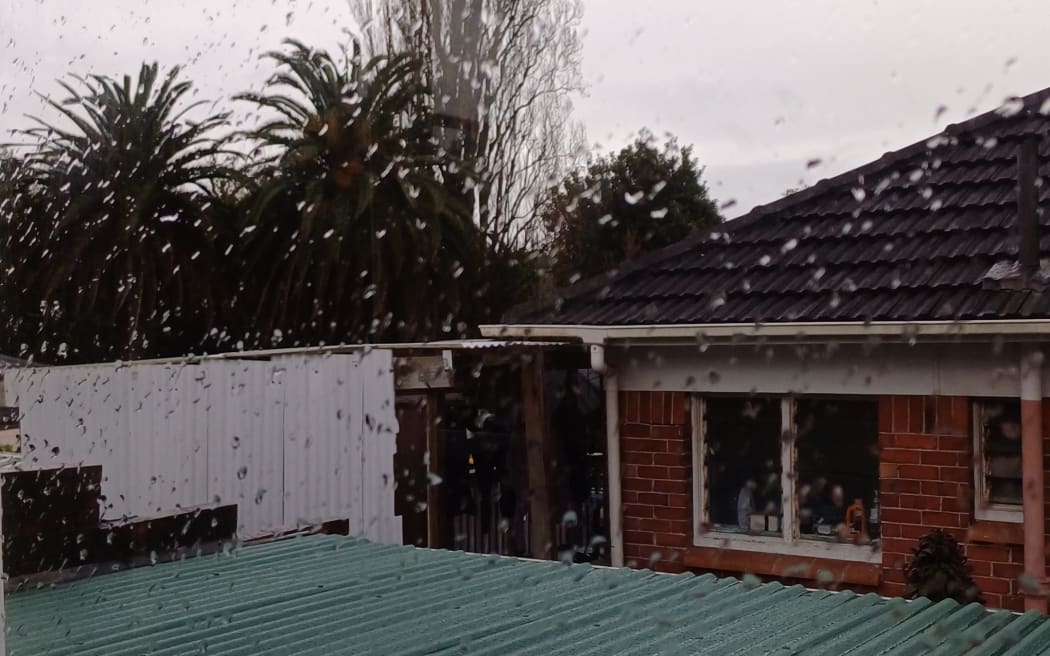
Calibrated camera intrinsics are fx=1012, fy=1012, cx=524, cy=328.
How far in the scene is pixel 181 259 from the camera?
44cm

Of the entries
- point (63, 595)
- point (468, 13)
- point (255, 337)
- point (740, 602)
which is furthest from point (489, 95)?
point (63, 595)

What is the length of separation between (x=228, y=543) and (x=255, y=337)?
189 millimetres

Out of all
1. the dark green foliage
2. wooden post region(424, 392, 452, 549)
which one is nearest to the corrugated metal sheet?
wooden post region(424, 392, 452, 549)

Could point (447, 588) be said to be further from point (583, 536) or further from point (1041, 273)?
point (1041, 273)

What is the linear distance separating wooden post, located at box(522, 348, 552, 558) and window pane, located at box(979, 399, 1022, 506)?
17 cm

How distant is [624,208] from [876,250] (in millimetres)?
91

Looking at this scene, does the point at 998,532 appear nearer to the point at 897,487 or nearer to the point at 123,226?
the point at 897,487

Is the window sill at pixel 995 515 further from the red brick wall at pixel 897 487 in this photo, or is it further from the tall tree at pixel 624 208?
the tall tree at pixel 624 208

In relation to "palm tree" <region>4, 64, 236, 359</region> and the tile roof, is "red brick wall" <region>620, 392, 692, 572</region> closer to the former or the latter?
the tile roof

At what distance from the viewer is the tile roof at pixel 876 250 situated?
0.34 metres

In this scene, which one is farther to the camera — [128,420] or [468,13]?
[128,420]

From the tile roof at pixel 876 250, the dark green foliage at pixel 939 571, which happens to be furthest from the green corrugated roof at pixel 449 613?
the tile roof at pixel 876 250

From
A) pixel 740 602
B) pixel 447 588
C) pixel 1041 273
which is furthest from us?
pixel 447 588

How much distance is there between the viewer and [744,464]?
388 mm
